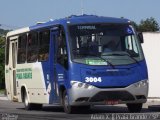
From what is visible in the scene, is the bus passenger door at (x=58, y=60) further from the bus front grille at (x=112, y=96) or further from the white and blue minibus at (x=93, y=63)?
the bus front grille at (x=112, y=96)

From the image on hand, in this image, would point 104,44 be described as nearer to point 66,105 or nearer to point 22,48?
point 66,105

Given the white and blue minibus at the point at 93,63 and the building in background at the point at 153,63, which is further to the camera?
the building in background at the point at 153,63

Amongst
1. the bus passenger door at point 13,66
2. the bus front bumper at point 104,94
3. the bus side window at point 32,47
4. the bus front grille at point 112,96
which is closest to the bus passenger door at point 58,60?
the bus front bumper at point 104,94

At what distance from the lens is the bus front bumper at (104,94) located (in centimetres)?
1853

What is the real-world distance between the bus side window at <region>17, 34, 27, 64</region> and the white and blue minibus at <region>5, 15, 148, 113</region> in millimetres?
2543

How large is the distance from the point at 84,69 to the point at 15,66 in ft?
22.9

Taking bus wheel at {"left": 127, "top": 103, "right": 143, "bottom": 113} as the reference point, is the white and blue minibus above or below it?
above

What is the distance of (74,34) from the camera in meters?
19.3

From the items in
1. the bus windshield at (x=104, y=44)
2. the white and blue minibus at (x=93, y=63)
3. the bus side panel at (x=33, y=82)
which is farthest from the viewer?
the bus side panel at (x=33, y=82)

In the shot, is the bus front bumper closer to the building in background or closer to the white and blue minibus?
the white and blue minibus

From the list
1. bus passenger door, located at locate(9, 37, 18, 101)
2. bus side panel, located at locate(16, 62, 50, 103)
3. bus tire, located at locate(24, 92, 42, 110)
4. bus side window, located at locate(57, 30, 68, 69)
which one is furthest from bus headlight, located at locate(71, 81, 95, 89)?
bus passenger door, located at locate(9, 37, 18, 101)

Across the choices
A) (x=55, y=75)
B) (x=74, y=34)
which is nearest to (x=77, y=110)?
(x=55, y=75)

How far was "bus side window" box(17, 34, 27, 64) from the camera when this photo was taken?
2399cm

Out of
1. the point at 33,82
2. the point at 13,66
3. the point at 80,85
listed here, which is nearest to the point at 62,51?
the point at 80,85
